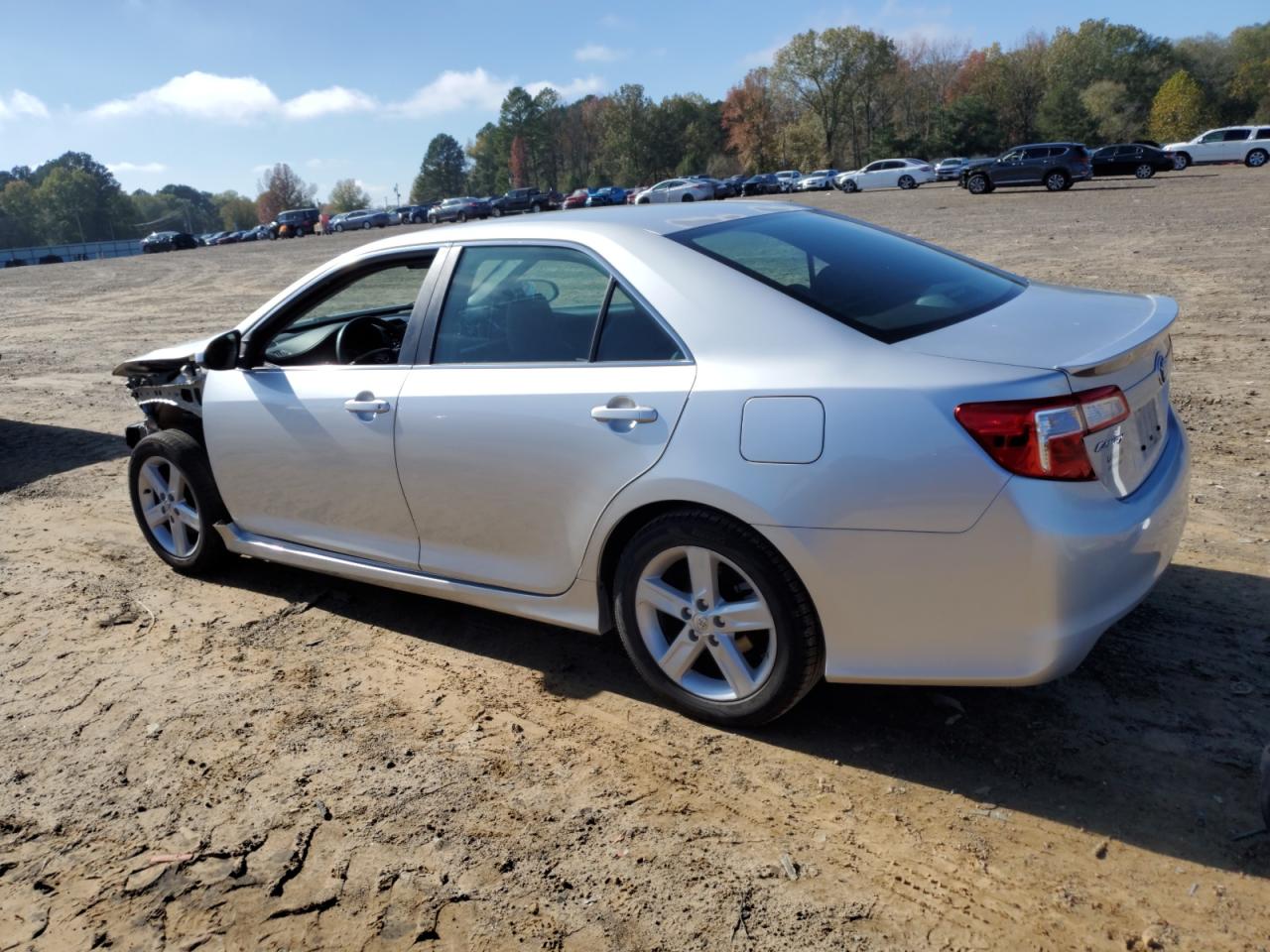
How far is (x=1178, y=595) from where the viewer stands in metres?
4.08

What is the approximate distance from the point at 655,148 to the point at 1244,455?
386 ft

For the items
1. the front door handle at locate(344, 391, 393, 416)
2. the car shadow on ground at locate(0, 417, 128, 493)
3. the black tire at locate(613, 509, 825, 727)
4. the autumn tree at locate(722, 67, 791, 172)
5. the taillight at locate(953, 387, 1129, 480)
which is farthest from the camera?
the autumn tree at locate(722, 67, 791, 172)

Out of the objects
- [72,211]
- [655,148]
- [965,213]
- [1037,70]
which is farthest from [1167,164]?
[72,211]

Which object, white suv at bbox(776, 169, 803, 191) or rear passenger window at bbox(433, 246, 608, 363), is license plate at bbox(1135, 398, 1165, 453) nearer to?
rear passenger window at bbox(433, 246, 608, 363)

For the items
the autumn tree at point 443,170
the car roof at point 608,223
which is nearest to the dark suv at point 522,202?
the car roof at point 608,223

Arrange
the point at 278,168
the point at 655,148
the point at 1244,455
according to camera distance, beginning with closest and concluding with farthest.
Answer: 1. the point at 1244,455
2. the point at 655,148
3. the point at 278,168

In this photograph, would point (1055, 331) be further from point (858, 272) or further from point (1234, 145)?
point (1234, 145)

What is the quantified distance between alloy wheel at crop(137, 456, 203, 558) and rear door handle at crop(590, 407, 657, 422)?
8.49ft

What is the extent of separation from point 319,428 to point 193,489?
1.13 m

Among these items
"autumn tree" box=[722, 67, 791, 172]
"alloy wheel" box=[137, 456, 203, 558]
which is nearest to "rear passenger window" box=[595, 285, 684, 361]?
"alloy wheel" box=[137, 456, 203, 558]

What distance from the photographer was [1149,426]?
3172 mm

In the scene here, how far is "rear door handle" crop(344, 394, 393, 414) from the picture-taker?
399 centimetres

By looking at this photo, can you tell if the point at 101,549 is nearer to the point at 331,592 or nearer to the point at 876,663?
the point at 331,592

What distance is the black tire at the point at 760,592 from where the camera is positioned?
307cm
